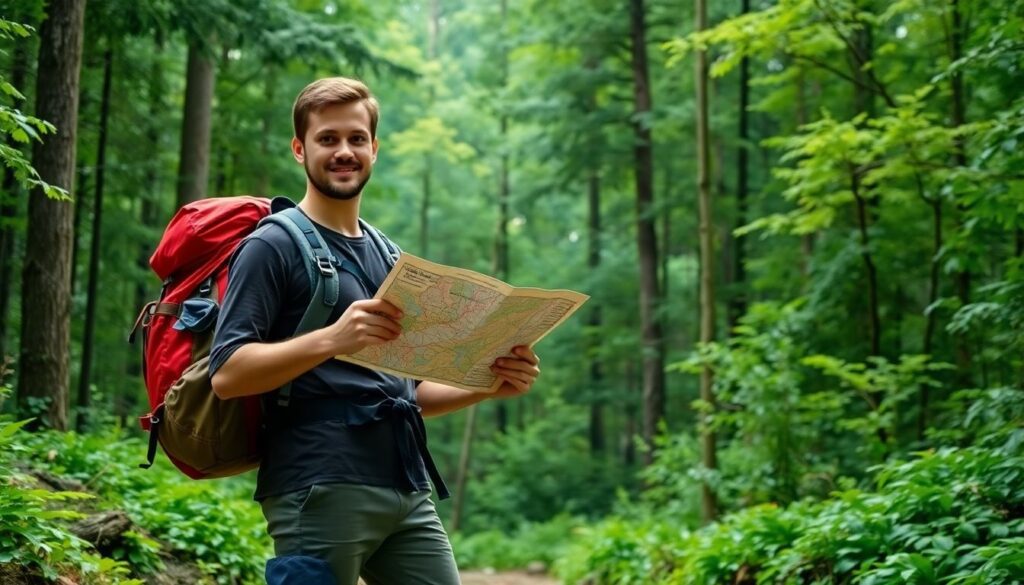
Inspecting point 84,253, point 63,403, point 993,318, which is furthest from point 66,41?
point 84,253

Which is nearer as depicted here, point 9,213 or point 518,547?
point 9,213

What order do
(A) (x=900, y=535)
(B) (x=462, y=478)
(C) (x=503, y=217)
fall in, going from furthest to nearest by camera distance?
1. (C) (x=503, y=217)
2. (B) (x=462, y=478)
3. (A) (x=900, y=535)

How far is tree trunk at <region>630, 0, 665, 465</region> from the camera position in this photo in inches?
701

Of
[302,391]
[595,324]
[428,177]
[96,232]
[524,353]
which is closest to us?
[302,391]

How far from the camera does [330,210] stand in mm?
2891

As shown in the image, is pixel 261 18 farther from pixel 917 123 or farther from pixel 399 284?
pixel 399 284

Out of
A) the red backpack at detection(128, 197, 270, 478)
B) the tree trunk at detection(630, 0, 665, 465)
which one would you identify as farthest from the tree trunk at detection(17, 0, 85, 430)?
the tree trunk at detection(630, 0, 665, 465)

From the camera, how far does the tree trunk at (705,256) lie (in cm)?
1016

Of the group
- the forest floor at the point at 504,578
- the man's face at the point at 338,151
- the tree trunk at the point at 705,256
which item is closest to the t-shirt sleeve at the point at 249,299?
the man's face at the point at 338,151

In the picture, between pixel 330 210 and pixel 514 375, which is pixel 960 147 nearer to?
pixel 514 375

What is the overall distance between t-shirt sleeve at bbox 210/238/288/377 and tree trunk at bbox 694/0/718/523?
25.9ft

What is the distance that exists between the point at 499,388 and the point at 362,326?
0.75 metres

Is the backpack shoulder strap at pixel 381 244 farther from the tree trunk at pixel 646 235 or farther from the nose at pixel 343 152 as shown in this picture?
the tree trunk at pixel 646 235

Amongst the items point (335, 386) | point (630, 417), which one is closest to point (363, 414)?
point (335, 386)
